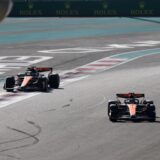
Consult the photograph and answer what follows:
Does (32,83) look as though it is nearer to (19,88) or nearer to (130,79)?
(19,88)

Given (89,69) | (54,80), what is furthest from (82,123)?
(89,69)

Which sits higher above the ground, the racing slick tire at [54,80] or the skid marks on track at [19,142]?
the skid marks on track at [19,142]

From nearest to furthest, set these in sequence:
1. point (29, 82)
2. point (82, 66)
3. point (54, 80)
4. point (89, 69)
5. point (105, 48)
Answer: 1. point (29, 82)
2. point (54, 80)
3. point (89, 69)
4. point (82, 66)
5. point (105, 48)

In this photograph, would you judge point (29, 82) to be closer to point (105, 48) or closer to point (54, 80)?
point (54, 80)

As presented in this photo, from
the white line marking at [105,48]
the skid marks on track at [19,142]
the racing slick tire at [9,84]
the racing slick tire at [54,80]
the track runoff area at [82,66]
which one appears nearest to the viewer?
the skid marks on track at [19,142]

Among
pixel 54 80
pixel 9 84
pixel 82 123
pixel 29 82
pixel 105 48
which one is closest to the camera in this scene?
pixel 82 123

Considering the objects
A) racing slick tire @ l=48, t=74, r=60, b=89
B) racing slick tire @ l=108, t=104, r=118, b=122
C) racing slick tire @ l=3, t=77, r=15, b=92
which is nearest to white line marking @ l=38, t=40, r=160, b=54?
racing slick tire @ l=48, t=74, r=60, b=89

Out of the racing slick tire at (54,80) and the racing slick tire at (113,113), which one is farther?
the racing slick tire at (54,80)

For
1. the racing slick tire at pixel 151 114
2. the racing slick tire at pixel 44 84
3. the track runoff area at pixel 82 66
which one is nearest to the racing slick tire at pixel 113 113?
the racing slick tire at pixel 151 114

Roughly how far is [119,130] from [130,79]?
54.6ft

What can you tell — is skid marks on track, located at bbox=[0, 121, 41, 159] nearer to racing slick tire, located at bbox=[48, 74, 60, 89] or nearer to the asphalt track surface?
the asphalt track surface

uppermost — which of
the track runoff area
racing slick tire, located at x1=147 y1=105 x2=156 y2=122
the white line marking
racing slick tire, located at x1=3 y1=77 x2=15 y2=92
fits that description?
racing slick tire, located at x1=147 y1=105 x2=156 y2=122

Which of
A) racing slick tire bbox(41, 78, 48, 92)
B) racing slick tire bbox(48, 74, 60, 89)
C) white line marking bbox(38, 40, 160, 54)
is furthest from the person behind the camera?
white line marking bbox(38, 40, 160, 54)

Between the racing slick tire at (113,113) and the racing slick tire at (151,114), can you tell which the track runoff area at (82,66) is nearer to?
the racing slick tire at (113,113)
